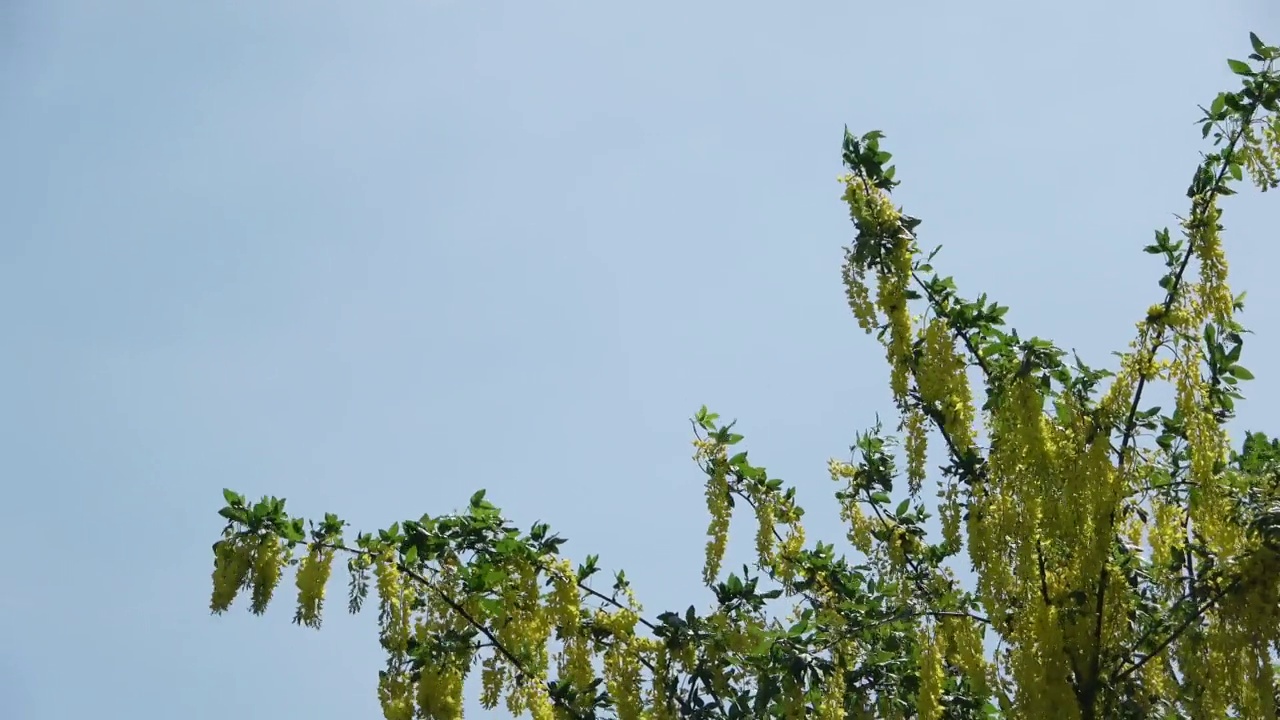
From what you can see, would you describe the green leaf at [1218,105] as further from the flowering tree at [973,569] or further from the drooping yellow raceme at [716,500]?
the drooping yellow raceme at [716,500]

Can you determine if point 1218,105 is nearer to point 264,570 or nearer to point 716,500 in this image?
point 716,500

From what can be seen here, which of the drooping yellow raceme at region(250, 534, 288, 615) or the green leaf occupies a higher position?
the green leaf

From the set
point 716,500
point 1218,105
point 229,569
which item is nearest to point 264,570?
point 229,569

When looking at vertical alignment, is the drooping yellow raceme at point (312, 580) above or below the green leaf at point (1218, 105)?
below

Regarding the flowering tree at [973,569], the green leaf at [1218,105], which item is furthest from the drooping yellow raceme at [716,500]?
the green leaf at [1218,105]

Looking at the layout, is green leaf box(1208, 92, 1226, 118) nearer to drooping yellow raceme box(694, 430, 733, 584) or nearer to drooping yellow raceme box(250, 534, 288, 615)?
drooping yellow raceme box(694, 430, 733, 584)

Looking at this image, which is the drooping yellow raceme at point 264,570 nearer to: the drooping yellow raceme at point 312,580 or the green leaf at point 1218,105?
the drooping yellow raceme at point 312,580

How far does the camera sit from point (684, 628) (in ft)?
25.3

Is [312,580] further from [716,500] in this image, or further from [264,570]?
[716,500]

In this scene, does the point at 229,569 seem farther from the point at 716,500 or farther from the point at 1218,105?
the point at 1218,105

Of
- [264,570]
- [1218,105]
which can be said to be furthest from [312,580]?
[1218,105]

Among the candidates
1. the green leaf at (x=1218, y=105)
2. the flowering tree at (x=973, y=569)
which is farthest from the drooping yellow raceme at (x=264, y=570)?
the green leaf at (x=1218, y=105)

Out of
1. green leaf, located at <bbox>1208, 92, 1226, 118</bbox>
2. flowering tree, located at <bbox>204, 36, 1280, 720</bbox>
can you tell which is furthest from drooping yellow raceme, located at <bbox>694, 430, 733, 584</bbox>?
green leaf, located at <bbox>1208, 92, 1226, 118</bbox>

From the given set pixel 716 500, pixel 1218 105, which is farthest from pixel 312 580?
pixel 1218 105
